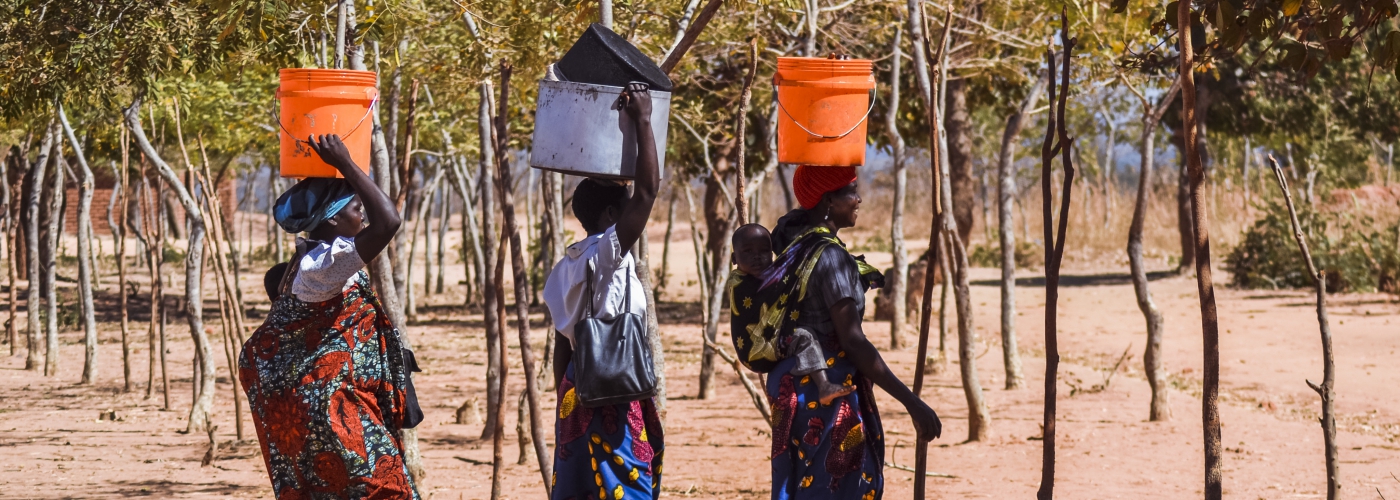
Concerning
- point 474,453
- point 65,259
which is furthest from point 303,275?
point 65,259

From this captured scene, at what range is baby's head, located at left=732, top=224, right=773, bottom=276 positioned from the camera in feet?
10.4

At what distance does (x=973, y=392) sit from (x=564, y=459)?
14.2ft

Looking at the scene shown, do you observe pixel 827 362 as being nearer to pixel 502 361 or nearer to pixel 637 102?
pixel 637 102

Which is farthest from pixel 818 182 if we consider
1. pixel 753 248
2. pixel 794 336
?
pixel 794 336

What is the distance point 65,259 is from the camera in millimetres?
23516

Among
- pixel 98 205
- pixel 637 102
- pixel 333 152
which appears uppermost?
pixel 98 205

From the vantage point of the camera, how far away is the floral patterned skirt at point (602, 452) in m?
3.04

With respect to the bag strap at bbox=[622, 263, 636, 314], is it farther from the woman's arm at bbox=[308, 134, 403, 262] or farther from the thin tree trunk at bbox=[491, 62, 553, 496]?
the thin tree trunk at bbox=[491, 62, 553, 496]

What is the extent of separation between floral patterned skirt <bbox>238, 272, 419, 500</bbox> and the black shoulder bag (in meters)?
0.66

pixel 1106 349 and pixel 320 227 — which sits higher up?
pixel 320 227

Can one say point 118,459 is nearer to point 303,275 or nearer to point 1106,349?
point 303,275

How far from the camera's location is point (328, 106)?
3631 mm

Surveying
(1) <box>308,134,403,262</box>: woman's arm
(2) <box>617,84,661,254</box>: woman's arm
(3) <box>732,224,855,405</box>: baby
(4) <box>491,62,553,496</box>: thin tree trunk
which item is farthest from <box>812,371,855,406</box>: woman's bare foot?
(4) <box>491,62,553,496</box>: thin tree trunk

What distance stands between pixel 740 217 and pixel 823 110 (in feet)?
2.58
